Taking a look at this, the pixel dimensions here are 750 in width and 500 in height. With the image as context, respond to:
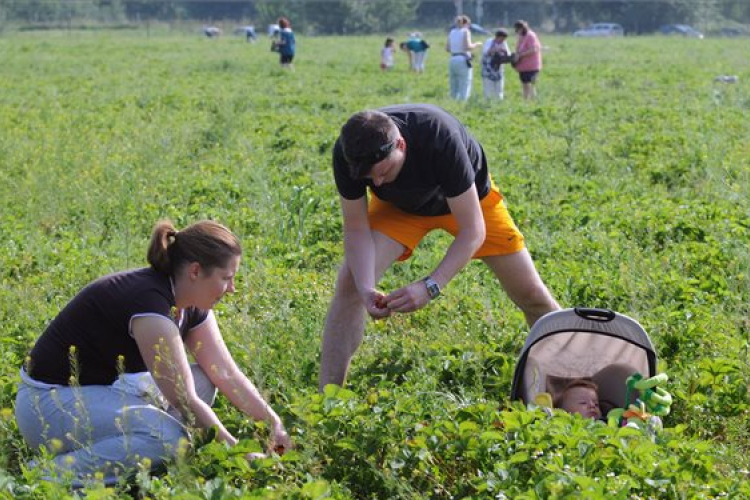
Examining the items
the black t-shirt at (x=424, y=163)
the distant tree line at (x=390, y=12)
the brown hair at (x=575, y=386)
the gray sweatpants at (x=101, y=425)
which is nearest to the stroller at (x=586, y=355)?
the brown hair at (x=575, y=386)

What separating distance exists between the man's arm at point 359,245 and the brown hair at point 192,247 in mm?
806

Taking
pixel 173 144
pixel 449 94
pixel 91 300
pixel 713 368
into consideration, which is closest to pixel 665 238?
pixel 713 368

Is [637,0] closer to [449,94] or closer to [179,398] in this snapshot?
→ [449,94]

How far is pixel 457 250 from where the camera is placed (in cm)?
551

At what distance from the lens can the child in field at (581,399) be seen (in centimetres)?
546

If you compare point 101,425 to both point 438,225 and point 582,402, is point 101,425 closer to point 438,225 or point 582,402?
point 438,225

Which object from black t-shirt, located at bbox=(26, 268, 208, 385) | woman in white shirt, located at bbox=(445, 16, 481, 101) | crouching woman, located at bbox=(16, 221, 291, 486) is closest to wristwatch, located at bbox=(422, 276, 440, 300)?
crouching woman, located at bbox=(16, 221, 291, 486)

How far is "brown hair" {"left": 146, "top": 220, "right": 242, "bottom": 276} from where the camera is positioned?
486 cm

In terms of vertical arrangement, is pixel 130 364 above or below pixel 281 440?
above

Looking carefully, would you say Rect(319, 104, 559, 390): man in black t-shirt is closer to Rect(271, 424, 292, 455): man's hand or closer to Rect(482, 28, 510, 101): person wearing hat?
Rect(271, 424, 292, 455): man's hand

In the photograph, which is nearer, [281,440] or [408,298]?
[281,440]

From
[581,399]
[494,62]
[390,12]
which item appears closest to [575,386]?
[581,399]

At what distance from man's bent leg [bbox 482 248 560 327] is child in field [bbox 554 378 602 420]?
25.6 inches

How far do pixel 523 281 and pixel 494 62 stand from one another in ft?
44.0
